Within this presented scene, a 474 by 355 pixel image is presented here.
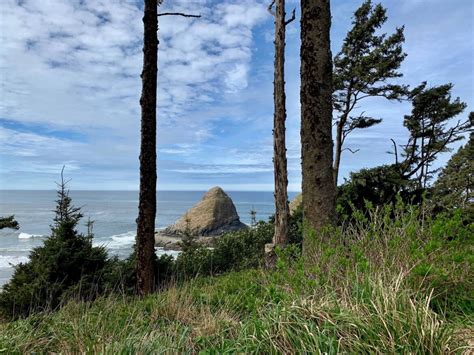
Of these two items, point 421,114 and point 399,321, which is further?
point 421,114

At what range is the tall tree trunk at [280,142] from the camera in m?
9.20

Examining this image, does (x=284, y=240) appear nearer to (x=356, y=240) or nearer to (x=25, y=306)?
(x=356, y=240)

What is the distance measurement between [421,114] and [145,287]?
21039mm


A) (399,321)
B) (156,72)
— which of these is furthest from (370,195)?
(399,321)

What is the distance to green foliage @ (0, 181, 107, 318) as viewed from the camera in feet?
28.4

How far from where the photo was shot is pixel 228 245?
45.0 feet

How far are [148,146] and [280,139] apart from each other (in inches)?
135

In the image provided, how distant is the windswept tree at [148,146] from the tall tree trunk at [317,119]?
3.92m

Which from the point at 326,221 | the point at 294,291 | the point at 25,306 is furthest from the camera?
the point at 25,306


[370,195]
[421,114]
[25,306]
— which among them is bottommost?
[25,306]

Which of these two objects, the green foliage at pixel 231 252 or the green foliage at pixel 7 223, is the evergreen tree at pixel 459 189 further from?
the green foliage at pixel 7 223

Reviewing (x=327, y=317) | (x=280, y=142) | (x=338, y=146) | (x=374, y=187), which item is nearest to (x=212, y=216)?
(x=338, y=146)

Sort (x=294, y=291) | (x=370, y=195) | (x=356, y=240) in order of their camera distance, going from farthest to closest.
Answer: (x=370, y=195)
(x=356, y=240)
(x=294, y=291)

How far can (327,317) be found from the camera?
2662 mm
